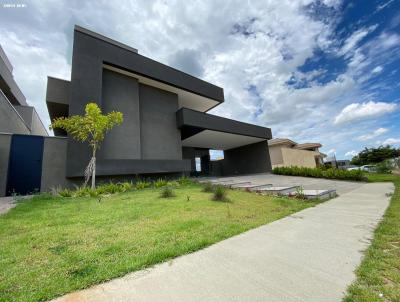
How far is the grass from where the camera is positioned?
5.95 ft

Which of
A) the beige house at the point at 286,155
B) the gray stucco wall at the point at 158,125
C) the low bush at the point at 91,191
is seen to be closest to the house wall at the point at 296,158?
the beige house at the point at 286,155

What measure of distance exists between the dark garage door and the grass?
1179 cm

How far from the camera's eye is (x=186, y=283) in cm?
205

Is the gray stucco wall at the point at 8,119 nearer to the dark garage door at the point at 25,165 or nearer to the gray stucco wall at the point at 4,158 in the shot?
the gray stucco wall at the point at 4,158

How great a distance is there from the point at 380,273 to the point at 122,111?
1242 cm

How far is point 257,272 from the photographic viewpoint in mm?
2273

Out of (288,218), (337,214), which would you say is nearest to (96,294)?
(288,218)

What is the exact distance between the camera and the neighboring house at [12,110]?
10.2 m

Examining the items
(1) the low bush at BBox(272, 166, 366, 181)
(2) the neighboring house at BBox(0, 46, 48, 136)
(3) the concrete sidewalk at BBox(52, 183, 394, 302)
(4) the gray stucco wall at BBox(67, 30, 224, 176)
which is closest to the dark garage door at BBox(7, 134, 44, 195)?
(4) the gray stucco wall at BBox(67, 30, 224, 176)

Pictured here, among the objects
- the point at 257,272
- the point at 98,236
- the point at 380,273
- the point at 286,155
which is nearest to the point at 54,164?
the point at 98,236

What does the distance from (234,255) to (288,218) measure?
8.74 feet

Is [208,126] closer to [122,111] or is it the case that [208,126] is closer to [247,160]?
[122,111]

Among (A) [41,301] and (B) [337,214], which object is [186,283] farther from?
(B) [337,214]

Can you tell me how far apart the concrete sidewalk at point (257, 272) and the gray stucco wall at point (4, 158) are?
32.7 ft
